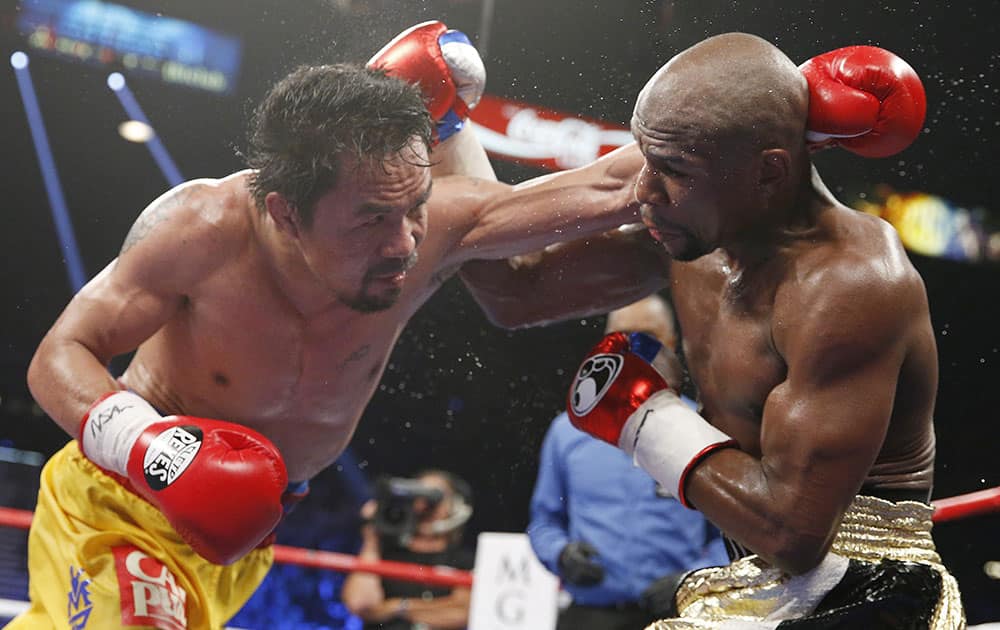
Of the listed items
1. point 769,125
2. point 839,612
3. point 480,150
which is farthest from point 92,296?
point 839,612

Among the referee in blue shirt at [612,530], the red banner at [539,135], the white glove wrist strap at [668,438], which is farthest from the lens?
the referee in blue shirt at [612,530]

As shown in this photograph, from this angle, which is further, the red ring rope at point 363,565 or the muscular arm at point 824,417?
the red ring rope at point 363,565

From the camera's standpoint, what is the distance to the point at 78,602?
5.96 ft

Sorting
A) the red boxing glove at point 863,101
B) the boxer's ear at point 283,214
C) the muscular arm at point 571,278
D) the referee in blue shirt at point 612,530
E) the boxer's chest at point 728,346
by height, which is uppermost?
the red boxing glove at point 863,101

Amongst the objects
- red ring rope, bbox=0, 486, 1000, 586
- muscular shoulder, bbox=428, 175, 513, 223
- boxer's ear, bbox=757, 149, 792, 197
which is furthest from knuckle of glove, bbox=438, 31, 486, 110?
red ring rope, bbox=0, 486, 1000, 586

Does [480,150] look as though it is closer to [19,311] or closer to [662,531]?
[662,531]

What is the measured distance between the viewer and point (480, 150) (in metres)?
2.14

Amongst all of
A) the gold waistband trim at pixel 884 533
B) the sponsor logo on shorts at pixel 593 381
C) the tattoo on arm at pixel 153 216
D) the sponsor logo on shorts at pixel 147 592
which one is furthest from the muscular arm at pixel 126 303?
the gold waistband trim at pixel 884 533

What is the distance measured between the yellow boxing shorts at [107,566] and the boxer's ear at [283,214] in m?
0.55

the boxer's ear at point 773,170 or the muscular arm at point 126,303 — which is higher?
the boxer's ear at point 773,170

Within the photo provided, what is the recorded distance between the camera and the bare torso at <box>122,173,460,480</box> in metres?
1.92

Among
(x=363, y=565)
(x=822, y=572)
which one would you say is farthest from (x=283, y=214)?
(x=363, y=565)

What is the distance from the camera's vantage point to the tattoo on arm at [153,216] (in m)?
1.86

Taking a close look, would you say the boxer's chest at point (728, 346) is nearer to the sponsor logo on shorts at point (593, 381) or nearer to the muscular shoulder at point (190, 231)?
the sponsor logo on shorts at point (593, 381)
